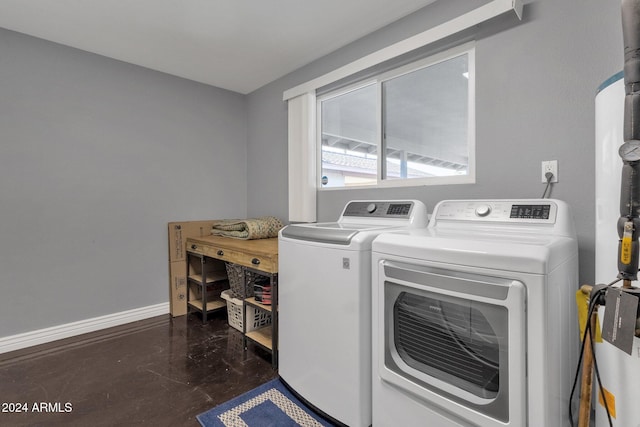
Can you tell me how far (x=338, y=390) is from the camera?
58.2 inches

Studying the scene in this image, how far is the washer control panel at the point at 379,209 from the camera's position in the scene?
185 cm

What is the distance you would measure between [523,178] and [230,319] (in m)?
2.50

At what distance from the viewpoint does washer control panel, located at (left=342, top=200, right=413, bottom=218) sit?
185 cm

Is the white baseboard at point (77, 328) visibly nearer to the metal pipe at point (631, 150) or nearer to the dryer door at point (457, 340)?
the dryer door at point (457, 340)

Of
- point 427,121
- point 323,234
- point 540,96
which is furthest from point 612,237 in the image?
point 427,121

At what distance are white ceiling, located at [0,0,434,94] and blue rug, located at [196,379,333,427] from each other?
8.01 feet

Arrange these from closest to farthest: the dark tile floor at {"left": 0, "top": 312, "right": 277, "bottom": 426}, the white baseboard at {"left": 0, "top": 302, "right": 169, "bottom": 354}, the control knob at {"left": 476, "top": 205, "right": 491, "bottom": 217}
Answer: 1. the control knob at {"left": 476, "top": 205, "right": 491, "bottom": 217}
2. the dark tile floor at {"left": 0, "top": 312, "right": 277, "bottom": 426}
3. the white baseboard at {"left": 0, "top": 302, "right": 169, "bottom": 354}

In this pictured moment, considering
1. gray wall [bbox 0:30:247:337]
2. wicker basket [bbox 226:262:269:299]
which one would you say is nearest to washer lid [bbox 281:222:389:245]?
wicker basket [bbox 226:262:269:299]

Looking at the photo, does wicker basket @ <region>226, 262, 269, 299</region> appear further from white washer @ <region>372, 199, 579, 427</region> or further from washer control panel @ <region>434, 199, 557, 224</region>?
washer control panel @ <region>434, 199, 557, 224</region>

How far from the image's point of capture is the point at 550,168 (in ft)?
5.10

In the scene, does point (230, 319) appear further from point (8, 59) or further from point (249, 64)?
point (8, 59)

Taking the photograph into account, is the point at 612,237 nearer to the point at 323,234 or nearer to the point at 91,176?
the point at 323,234

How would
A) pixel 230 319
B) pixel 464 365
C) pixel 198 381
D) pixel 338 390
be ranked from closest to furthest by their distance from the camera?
pixel 464 365
pixel 338 390
pixel 198 381
pixel 230 319

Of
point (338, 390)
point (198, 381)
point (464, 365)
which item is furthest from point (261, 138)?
point (464, 365)
